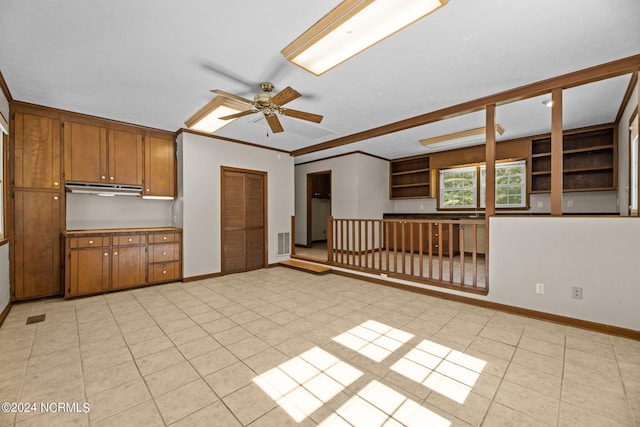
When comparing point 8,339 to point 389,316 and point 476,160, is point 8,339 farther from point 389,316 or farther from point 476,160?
point 476,160

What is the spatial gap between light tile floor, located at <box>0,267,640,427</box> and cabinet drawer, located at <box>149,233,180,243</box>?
1.19 m

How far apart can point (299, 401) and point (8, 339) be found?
293 cm

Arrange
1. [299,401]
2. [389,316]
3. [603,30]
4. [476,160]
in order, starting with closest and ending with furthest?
1. [299,401]
2. [603,30]
3. [389,316]
4. [476,160]

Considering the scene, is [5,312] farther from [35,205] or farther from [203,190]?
[203,190]

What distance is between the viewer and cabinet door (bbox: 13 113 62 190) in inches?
139

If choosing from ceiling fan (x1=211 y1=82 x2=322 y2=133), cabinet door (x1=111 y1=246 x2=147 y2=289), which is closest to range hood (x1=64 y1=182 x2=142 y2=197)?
cabinet door (x1=111 y1=246 x2=147 y2=289)

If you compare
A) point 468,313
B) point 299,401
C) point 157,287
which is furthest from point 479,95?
point 157,287

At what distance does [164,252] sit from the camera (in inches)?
174

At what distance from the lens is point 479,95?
3.37 m

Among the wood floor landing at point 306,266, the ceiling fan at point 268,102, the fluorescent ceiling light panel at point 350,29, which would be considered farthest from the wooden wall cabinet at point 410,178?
the fluorescent ceiling light panel at point 350,29

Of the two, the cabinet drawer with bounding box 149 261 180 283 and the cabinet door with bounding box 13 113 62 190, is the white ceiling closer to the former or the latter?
the cabinet door with bounding box 13 113 62 190

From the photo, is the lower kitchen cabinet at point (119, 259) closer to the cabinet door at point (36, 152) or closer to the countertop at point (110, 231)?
the countertop at point (110, 231)

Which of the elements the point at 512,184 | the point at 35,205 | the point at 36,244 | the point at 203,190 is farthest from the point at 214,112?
the point at 512,184

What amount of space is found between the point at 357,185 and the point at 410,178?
1.89 metres
